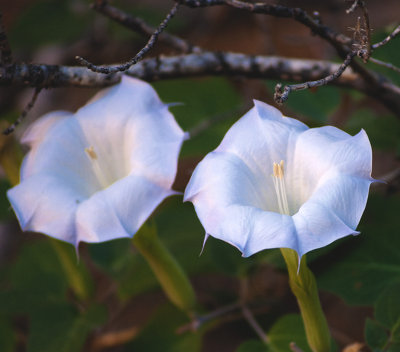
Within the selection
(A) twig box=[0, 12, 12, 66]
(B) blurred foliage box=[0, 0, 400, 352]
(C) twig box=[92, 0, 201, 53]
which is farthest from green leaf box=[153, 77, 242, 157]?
(A) twig box=[0, 12, 12, 66]

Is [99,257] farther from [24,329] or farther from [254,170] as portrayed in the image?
[254,170]

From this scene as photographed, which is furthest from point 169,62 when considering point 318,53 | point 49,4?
point 49,4

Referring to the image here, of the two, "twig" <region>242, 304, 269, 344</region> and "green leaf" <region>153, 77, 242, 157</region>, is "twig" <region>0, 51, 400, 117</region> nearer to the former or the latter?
"green leaf" <region>153, 77, 242, 157</region>

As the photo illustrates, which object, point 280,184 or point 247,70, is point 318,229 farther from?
point 247,70

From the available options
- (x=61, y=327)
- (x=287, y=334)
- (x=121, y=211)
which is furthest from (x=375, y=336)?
(x=61, y=327)

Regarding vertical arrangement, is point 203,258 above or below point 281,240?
below

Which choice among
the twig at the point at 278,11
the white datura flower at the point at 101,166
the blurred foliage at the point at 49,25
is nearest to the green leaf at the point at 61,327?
the white datura flower at the point at 101,166
